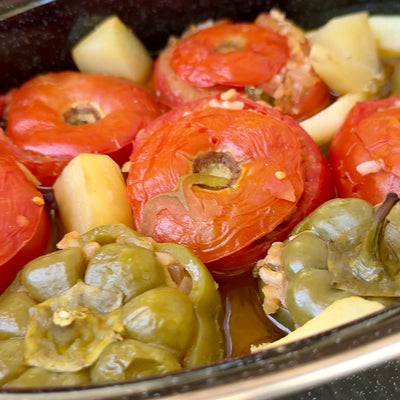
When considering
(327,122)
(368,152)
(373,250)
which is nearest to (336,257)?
(373,250)

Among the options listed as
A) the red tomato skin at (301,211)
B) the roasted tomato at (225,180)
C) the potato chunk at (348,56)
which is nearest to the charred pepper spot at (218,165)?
the roasted tomato at (225,180)

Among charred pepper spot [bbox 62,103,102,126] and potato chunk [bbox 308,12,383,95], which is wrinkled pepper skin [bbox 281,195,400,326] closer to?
potato chunk [bbox 308,12,383,95]

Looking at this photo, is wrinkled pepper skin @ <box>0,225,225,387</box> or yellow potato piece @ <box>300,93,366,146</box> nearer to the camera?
wrinkled pepper skin @ <box>0,225,225,387</box>

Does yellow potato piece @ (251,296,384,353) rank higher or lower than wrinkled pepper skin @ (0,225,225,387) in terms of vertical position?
lower

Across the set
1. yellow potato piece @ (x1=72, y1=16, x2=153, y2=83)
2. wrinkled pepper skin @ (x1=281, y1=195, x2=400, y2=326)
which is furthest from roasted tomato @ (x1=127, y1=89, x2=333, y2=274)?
yellow potato piece @ (x1=72, y1=16, x2=153, y2=83)

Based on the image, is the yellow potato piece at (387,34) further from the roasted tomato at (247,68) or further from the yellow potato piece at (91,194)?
the yellow potato piece at (91,194)

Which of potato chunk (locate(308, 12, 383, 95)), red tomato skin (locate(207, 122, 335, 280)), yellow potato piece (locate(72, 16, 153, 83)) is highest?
yellow potato piece (locate(72, 16, 153, 83))
